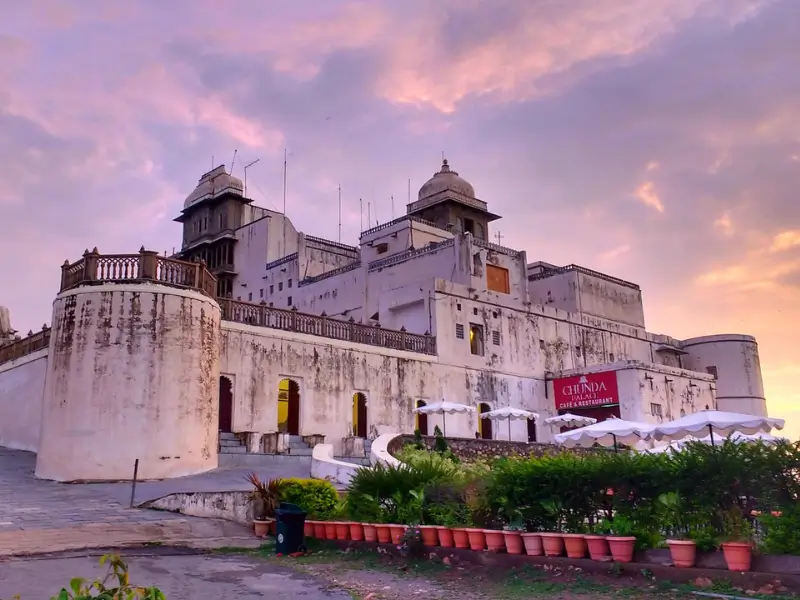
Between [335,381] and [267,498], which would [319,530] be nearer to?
[267,498]

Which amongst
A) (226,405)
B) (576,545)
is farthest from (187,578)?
(226,405)

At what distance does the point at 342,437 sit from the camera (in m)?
Answer: 24.5

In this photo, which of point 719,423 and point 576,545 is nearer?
point 576,545

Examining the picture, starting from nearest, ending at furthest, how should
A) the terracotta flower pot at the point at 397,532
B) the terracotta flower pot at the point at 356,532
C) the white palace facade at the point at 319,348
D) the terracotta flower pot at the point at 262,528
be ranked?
the terracotta flower pot at the point at 397,532 < the terracotta flower pot at the point at 356,532 < the terracotta flower pot at the point at 262,528 < the white palace facade at the point at 319,348

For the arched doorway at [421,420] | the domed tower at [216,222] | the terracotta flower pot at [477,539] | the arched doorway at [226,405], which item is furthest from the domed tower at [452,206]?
the terracotta flower pot at [477,539]

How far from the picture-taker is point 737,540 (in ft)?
22.4

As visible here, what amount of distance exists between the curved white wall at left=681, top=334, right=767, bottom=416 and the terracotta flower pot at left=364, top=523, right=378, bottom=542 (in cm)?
3725

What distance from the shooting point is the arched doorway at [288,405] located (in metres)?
23.7

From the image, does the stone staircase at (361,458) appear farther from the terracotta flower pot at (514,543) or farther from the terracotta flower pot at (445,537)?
the terracotta flower pot at (514,543)

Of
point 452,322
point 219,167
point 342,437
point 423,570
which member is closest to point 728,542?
point 423,570

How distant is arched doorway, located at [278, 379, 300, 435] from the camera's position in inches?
931

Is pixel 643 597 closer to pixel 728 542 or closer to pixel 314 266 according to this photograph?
pixel 728 542

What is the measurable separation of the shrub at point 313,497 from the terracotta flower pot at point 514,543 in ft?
13.1

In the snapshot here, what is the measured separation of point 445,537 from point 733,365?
39.2 meters
